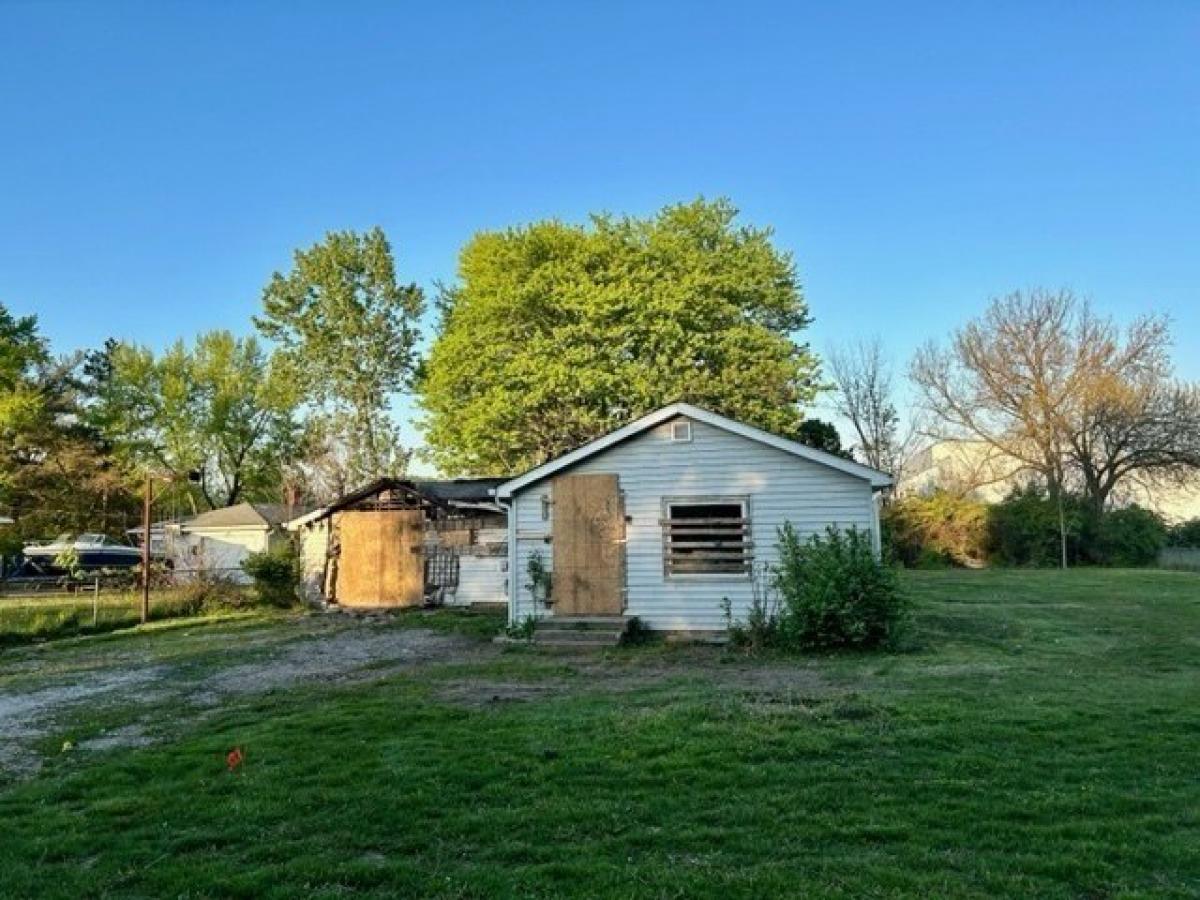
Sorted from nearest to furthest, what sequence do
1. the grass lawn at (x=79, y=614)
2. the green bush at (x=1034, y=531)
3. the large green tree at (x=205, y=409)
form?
the grass lawn at (x=79, y=614) → the green bush at (x=1034, y=531) → the large green tree at (x=205, y=409)

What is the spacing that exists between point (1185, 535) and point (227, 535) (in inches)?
1520

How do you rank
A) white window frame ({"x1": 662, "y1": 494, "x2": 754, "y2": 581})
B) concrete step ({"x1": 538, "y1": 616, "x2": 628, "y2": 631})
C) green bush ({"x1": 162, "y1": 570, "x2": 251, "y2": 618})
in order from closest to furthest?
white window frame ({"x1": 662, "y1": 494, "x2": 754, "y2": 581}) < concrete step ({"x1": 538, "y1": 616, "x2": 628, "y2": 631}) < green bush ({"x1": 162, "y1": 570, "x2": 251, "y2": 618})

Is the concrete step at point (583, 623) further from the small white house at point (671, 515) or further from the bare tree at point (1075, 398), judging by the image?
the bare tree at point (1075, 398)

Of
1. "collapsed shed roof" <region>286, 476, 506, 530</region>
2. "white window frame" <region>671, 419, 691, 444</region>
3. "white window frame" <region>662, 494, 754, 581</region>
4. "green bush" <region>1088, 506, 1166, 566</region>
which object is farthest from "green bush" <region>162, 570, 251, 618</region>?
"green bush" <region>1088, 506, 1166, 566</region>

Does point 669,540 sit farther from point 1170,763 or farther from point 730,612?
point 1170,763

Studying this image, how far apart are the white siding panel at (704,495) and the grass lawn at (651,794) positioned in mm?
3838

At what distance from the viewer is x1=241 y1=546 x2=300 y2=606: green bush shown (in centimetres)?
2152

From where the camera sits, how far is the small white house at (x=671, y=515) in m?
13.2

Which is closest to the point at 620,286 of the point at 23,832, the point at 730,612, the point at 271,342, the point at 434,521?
the point at 434,521

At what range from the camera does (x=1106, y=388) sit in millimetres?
33406

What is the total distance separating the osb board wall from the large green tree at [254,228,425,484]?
15422 mm

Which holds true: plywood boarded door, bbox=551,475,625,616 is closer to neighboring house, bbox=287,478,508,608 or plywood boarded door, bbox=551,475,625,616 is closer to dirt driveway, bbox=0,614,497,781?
dirt driveway, bbox=0,614,497,781

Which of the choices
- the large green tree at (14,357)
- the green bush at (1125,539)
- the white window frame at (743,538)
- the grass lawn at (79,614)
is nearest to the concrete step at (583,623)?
the white window frame at (743,538)

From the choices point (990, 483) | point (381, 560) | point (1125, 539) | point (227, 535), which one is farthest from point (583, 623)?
point (1125, 539)
